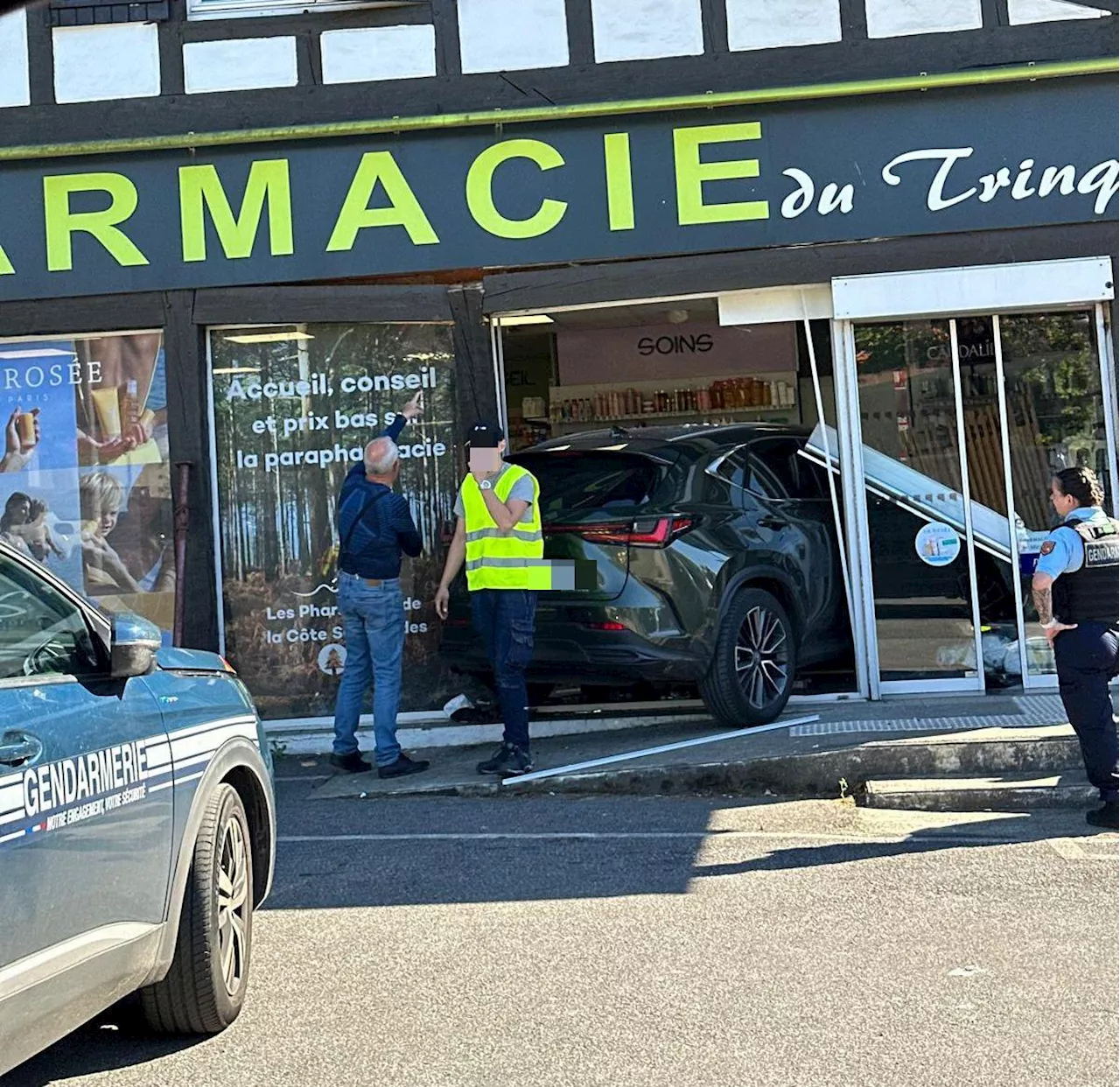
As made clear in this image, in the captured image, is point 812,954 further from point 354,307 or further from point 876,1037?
point 354,307

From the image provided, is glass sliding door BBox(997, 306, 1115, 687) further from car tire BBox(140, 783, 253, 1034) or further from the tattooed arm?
car tire BBox(140, 783, 253, 1034)

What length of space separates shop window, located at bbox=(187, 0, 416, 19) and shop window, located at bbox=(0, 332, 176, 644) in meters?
2.26

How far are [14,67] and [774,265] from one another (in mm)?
5475

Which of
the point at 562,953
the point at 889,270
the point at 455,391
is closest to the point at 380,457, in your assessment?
the point at 455,391

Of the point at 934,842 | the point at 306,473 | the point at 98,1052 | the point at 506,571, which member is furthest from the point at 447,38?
the point at 98,1052

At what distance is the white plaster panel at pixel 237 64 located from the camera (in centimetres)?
1109

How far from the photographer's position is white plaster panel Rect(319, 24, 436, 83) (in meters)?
11.0

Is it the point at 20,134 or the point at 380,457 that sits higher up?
the point at 20,134

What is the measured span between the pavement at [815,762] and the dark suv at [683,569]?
50 centimetres

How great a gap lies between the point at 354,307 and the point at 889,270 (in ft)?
12.0

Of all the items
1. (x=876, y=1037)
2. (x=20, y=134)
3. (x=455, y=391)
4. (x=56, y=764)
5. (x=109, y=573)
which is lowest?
(x=876, y=1037)

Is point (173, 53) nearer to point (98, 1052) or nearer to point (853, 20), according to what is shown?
point (853, 20)

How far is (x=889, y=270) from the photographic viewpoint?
10852 millimetres

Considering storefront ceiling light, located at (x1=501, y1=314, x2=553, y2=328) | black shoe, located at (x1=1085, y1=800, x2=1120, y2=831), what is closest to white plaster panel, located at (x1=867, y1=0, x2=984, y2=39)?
storefront ceiling light, located at (x1=501, y1=314, x2=553, y2=328)
